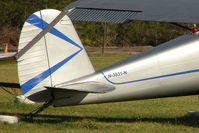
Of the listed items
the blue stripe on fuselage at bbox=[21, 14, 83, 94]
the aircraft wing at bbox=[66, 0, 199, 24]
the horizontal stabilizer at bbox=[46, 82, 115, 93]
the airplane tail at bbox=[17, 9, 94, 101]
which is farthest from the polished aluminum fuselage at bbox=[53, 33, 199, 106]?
the aircraft wing at bbox=[66, 0, 199, 24]

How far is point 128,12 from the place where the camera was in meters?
8.97

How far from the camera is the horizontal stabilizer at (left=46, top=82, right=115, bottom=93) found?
8461 mm

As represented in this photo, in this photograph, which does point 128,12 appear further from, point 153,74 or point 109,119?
point 109,119

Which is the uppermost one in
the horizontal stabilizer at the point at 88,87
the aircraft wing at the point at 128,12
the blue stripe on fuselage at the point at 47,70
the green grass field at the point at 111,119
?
the aircraft wing at the point at 128,12

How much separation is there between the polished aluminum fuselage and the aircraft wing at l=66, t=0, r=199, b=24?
2.47 feet

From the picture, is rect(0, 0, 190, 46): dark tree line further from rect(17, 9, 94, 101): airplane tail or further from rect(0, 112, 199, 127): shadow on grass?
rect(17, 9, 94, 101): airplane tail

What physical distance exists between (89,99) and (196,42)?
98.4 inches

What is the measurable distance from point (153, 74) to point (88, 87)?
4.72 feet

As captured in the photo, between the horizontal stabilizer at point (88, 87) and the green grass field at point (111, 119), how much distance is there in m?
0.81

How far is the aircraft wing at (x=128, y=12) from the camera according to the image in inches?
339

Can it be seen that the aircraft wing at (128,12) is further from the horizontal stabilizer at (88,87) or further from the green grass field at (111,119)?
the green grass field at (111,119)

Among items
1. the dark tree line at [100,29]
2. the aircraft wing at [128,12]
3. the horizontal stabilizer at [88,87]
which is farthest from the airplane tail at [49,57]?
the dark tree line at [100,29]

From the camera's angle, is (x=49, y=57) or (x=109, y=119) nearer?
(x=49, y=57)

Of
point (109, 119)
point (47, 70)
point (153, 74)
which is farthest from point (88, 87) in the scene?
point (109, 119)
